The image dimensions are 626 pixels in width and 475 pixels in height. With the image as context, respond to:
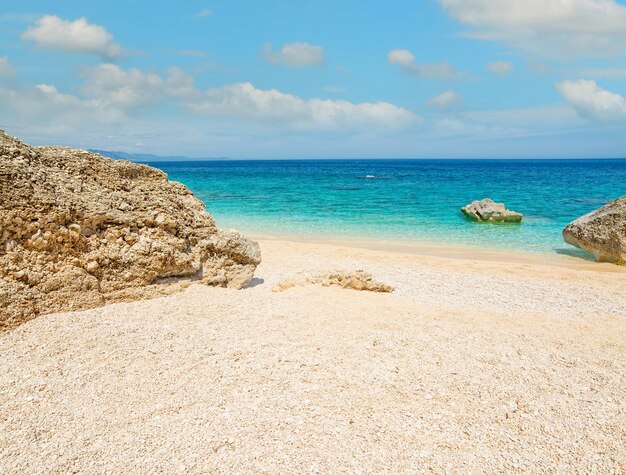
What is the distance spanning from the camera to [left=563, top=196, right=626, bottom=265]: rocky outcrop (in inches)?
537

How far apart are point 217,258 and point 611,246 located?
40.1 ft

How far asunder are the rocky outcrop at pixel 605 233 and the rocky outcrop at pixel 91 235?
11.8 metres

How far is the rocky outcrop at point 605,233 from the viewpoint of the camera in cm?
1364

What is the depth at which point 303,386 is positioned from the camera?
4.68 metres

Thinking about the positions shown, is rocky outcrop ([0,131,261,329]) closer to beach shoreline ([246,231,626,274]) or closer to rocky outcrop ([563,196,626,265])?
beach shoreline ([246,231,626,274])

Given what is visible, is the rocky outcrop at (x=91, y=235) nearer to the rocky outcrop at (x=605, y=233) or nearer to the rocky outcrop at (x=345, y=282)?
the rocky outcrop at (x=345, y=282)

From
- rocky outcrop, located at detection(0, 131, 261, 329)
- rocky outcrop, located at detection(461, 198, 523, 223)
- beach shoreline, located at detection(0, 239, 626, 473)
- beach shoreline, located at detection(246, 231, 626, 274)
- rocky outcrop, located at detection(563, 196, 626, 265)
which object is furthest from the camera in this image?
rocky outcrop, located at detection(461, 198, 523, 223)

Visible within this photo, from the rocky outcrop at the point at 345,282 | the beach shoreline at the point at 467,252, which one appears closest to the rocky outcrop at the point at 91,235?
the rocky outcrop at the point at 345,282

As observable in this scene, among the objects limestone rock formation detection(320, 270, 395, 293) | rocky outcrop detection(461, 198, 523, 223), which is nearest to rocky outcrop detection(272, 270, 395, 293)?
limestone rock formation detection(320, 270, 395, 293)

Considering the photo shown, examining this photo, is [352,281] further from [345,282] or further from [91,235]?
[91,235]

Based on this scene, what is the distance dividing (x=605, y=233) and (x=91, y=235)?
14225 millimetres

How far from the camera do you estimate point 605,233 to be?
547 inches

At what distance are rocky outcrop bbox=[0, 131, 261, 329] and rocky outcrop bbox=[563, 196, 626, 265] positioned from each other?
11.8 meters

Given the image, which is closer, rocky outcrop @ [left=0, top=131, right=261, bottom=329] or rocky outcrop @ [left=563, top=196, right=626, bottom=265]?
rocky outcrop @ [left=0, top=131, right=261, bottom=329]
